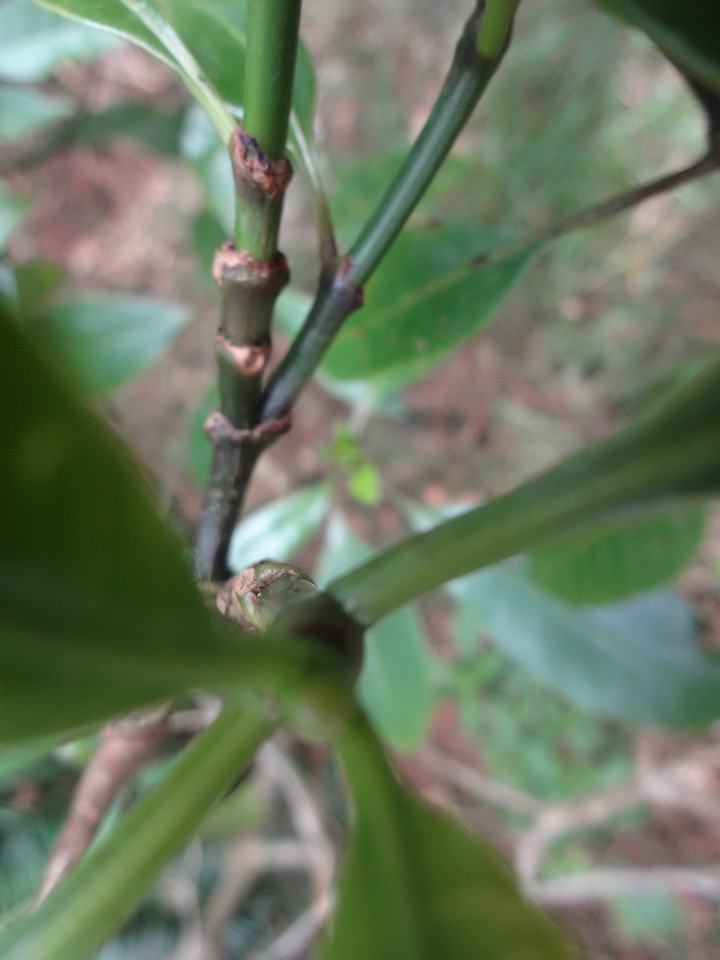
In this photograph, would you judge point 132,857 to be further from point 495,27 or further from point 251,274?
point 495,27

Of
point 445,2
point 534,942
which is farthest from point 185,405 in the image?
point 534,942

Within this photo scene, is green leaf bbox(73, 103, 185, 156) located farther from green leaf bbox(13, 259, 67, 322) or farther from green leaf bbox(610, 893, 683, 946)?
green leaf bbox(610, 893, 683, 946)

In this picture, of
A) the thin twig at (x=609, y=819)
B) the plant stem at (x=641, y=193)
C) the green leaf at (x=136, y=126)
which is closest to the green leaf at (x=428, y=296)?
the plant stem at (x=641, y=193)

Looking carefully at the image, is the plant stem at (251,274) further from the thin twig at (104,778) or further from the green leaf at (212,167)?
the green leaf at (212,167)

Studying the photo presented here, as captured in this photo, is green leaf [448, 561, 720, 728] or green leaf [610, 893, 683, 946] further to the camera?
green leaf [610, 893, 683, 946]

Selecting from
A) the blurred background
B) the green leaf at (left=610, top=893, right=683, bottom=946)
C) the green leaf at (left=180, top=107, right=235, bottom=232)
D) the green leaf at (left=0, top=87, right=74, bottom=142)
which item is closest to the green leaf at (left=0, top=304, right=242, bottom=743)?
the green leaf at (left=180, top=107, right=235, bottom=232)

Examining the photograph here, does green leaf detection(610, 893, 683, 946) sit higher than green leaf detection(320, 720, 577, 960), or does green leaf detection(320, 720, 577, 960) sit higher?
green leaf detection(320, 720, 577, 960)

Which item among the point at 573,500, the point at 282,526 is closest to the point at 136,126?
the point at 282,526

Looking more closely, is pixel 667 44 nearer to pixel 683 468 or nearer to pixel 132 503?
pixel 683 468
